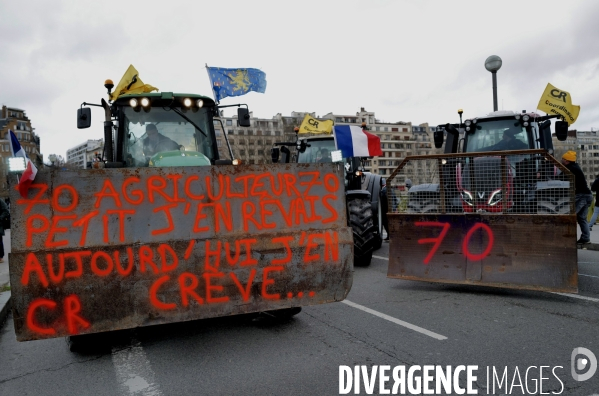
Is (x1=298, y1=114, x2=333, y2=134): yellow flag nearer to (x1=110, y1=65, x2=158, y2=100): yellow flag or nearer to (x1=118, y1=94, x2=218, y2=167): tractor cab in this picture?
(x1=110, y1=65, x2=158, y2=100): yellow flag

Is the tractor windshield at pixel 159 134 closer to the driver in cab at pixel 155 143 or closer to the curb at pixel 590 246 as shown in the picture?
the driver in cab at pixel 155 143

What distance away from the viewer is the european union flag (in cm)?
1048

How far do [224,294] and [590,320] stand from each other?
13.0 feet

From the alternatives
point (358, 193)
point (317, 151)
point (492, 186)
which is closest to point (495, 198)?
point (492, 186)

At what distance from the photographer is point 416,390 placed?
3621 mm

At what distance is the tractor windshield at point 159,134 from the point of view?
681 cm

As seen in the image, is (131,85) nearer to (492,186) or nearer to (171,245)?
(171,245)

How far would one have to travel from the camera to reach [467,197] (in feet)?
22.7

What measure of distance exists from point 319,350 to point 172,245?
5.51 feet

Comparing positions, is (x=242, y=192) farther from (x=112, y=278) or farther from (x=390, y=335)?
(x=390, y=335)

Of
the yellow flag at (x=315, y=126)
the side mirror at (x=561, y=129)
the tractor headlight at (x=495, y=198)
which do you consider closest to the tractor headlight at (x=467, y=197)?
the tractor headlight at (x=495, y=198)

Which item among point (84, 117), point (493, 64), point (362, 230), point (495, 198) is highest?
point (493, 64)

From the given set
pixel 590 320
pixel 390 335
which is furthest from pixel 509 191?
pixel 390 335

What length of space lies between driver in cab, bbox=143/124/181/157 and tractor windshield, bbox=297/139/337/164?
5073mm
